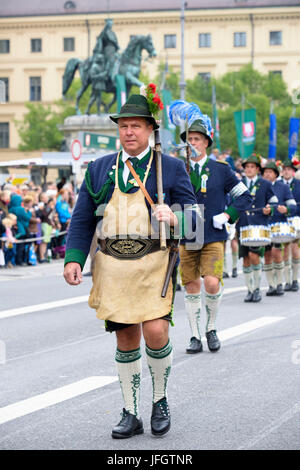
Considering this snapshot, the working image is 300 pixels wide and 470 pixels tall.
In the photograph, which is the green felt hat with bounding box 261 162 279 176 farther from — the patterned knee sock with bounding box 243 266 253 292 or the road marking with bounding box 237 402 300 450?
the road marking with bounding box 237 402 300 450

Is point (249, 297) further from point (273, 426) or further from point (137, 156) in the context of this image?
point (137, 156)

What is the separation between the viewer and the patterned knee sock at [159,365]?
5.76 meters

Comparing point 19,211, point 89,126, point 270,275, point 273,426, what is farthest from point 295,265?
point 89,126

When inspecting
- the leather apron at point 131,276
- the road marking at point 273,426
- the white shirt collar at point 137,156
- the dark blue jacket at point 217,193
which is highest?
the white shirt collar at point 137,156

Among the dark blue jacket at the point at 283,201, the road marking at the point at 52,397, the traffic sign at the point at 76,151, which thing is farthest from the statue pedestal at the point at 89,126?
the road marking at the point at 52,397

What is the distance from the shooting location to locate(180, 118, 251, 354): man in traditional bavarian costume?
8.88 metres

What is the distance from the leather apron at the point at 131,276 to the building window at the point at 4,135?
280ft

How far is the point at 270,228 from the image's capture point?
47.3ft

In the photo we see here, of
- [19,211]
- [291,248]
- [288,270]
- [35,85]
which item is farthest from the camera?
[35,85]

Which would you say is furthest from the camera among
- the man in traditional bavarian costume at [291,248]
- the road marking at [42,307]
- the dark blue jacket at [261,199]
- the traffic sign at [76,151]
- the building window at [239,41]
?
the building window at [239,41]

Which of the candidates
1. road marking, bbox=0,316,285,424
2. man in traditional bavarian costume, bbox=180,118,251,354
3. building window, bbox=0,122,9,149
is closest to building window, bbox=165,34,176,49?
building window, bbox=0,122,9,149

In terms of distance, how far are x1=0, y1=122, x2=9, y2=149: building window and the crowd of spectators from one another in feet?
223

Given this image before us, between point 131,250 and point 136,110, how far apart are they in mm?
805

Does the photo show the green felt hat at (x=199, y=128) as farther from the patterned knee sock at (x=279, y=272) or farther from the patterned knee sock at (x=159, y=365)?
the patterned knee sock at (x=279, y=272)
